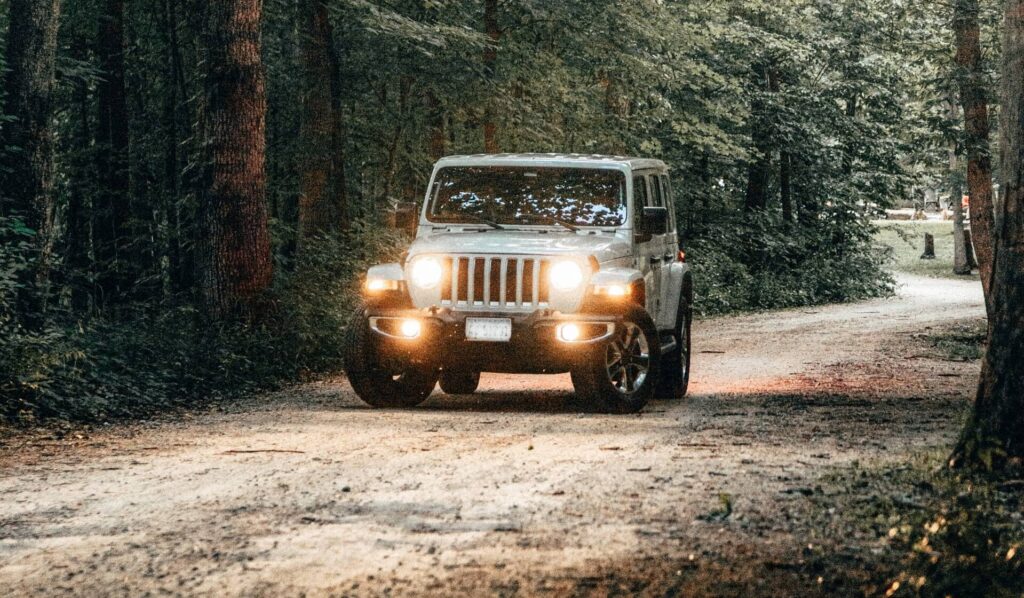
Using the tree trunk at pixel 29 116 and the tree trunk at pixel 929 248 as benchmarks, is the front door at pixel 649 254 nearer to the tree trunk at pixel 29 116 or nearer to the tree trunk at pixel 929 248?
the tree trunk at pixel 29 116

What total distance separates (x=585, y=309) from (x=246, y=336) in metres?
5.12

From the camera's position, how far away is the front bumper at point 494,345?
446 inches

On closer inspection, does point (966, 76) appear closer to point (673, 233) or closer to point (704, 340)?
point (704, 340)

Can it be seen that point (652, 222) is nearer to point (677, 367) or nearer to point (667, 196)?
point (677, 367)

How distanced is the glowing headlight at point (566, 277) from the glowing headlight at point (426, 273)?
1013 millimetres

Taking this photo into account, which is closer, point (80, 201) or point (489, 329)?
point (489, 329)

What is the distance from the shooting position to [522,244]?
11711 millimetres

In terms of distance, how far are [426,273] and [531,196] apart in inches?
58.1

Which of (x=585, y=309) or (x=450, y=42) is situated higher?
(x=450, y=42)

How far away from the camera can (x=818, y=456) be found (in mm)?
8805

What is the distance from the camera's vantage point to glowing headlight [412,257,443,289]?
11.7 meters

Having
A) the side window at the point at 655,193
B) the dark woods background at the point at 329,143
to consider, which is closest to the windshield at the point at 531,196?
the side window at the point at 655,193

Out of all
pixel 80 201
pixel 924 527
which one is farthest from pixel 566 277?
pixel 80 201

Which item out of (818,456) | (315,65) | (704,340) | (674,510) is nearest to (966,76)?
(704,340)
